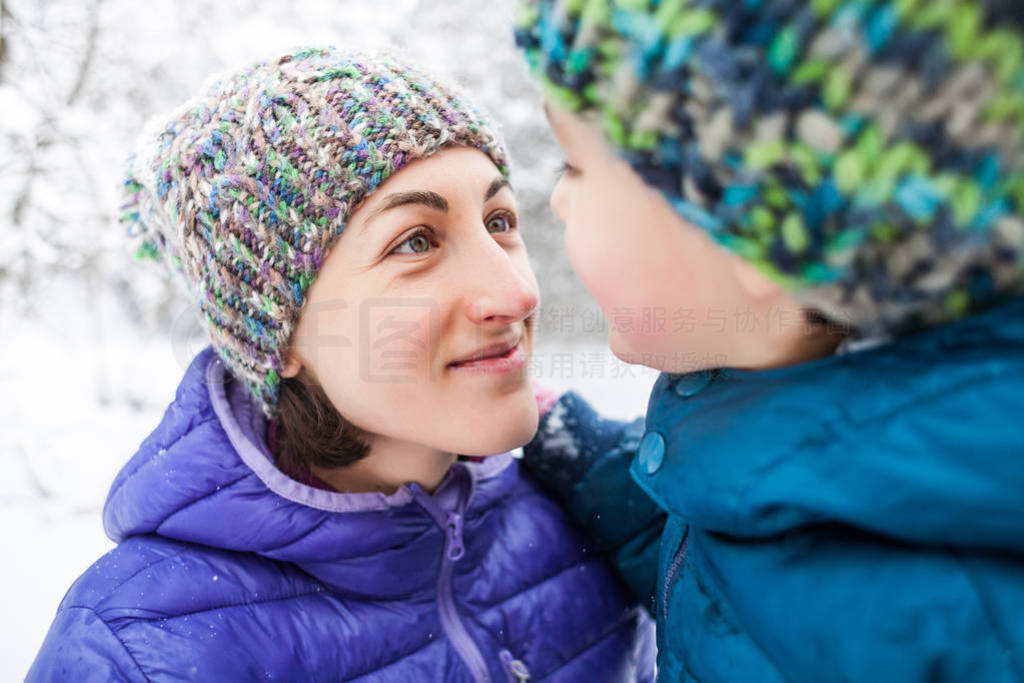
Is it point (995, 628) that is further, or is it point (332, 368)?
point (332, 368)

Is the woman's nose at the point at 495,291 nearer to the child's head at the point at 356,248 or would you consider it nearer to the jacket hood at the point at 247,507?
the child's head at the point at 356,248

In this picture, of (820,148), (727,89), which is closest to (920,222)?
(820,148)

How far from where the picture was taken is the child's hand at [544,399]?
189 cm

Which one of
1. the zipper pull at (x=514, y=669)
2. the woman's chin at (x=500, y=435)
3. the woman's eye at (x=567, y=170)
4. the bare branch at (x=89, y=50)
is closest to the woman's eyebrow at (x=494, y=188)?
the woman's eye at (x=567, y=170)

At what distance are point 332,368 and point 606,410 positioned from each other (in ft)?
13.1

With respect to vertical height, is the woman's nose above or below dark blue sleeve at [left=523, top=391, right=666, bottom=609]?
above

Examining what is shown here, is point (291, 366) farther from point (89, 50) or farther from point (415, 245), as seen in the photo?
point (89, 50)

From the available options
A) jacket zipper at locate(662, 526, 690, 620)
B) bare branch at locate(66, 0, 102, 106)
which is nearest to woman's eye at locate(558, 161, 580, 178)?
jacket zipper at locate(662, 526, 690, 620)

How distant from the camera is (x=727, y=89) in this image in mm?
749

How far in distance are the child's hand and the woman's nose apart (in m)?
0.48

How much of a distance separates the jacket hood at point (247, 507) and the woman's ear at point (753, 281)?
3.09 ft

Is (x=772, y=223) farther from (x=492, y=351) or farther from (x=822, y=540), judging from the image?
(x=492, y=351)

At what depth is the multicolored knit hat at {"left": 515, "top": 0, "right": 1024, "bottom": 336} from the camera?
2.18 ft

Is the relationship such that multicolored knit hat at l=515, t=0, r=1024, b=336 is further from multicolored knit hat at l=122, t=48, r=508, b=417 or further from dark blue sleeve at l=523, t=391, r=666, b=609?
dark blue sleeve at l=523, t=391, r=666, b=609
